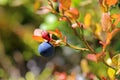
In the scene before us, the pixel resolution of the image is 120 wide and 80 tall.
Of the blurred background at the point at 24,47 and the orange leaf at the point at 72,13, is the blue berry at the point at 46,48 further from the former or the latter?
the blurred background at the point at 24,47

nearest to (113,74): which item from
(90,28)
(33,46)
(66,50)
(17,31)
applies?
(90,28)

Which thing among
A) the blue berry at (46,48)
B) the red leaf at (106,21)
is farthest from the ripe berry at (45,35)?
the red leaf at (106,21)

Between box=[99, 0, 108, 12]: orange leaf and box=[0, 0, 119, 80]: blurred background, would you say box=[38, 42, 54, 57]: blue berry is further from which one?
box=[0, 0, 119, 80]: blurred background

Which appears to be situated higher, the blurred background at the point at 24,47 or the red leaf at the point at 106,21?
the red leaf at the point at 106,21

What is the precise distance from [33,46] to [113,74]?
1666mm

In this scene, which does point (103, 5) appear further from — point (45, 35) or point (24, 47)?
point (24, 47)

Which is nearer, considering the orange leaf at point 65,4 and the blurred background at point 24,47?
the orange leaf at point 65,4

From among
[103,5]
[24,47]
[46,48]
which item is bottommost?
[24,47]

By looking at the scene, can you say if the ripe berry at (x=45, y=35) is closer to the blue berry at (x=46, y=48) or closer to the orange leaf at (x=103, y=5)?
→ the blue berry at (x=46, y=48)

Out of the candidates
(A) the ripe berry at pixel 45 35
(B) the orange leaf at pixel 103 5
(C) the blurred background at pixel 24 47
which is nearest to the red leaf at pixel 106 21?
(B) the orange leaf at pixel 103 5

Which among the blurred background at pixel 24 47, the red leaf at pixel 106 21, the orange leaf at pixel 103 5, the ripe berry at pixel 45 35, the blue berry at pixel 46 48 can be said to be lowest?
the blurred background at pixel 24 47

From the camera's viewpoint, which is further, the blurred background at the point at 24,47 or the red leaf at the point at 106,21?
the blurred background at the point at 24,47

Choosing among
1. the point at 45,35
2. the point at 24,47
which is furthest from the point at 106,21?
the point at 24,47

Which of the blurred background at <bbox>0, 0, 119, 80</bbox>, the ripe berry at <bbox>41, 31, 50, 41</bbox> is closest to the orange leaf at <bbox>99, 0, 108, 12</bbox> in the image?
the ripe berry at <bbox>41, 31, 50, 41</bbox>
